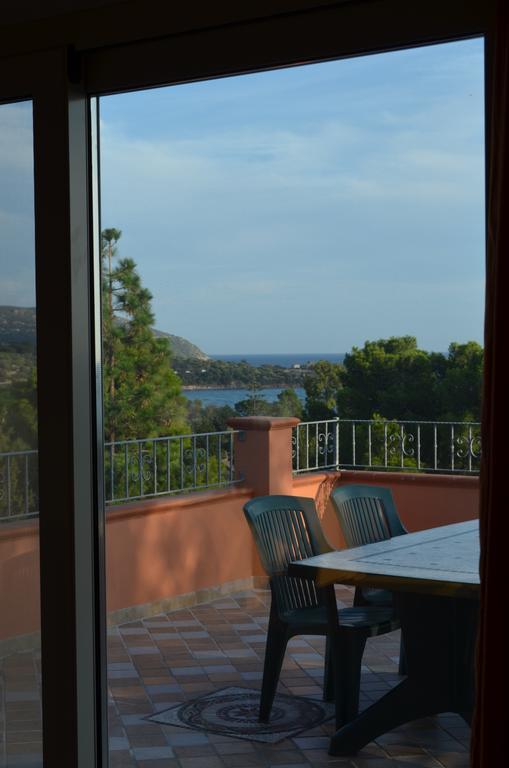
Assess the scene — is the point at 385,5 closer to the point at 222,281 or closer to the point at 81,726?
the point at 222,281

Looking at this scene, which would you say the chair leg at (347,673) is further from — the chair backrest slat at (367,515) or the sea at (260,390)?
the sea at (260,390)

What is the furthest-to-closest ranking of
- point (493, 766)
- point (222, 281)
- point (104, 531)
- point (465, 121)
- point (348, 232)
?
point (104, 531), point (222, 281), point (348, 232), point (465, 121), point (493, 766)

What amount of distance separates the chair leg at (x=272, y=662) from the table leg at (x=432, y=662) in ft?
0.97

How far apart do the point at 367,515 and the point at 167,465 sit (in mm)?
641

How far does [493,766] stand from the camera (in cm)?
203

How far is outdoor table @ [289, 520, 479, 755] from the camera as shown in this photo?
2.38 m

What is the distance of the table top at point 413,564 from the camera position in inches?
93.7

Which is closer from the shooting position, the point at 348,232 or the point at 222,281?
the point at 348,232

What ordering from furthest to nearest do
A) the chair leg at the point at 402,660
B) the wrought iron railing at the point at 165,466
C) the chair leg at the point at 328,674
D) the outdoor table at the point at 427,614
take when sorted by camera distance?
the wrought iron railing at the point at 165,466 < the chair leg at the point at 328,674 < the chair leg at the point at 402,660 < the outdoor table at the point at 427,614

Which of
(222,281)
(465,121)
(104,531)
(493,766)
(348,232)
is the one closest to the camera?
(493,766)

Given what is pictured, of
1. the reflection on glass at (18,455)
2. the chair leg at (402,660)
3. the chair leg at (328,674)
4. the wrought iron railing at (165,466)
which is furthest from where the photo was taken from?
the reflection on glass at (18,455)

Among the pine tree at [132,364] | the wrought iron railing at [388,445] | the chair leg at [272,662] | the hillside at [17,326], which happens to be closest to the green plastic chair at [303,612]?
the chair leg at [272,662]

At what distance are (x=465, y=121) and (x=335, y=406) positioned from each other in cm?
76

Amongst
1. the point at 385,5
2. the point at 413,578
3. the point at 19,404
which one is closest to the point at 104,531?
the point at 19,404
